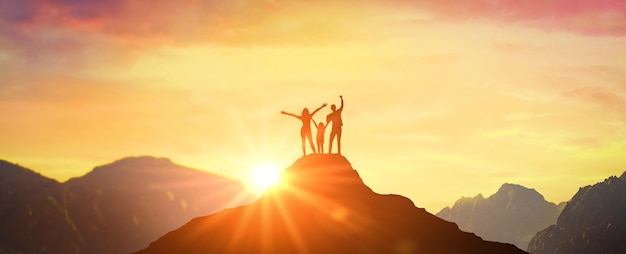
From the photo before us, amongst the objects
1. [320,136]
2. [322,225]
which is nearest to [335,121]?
[320,136]

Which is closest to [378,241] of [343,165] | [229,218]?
[343,165]

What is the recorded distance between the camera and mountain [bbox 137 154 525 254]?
7600cm

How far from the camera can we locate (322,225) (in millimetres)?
78125

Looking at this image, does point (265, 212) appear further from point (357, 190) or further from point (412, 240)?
point (412, 240)

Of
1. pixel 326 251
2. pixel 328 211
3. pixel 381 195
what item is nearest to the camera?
pixel 326 251

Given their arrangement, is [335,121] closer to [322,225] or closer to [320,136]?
[320,136]

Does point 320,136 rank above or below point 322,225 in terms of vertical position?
above

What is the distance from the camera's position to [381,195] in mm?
85375

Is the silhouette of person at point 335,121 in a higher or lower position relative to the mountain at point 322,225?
higher

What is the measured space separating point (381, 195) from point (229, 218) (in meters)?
16.7

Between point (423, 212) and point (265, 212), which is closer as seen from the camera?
point (265, 212)

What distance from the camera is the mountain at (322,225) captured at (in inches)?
2992

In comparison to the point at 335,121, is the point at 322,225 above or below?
below

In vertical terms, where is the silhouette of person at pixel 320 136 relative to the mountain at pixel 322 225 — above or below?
above
